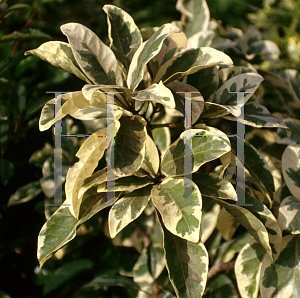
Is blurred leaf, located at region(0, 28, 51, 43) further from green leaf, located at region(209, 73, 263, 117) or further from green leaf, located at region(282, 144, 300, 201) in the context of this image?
green leaf, located at region(282, 144, 300, 201)

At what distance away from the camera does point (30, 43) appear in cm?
90

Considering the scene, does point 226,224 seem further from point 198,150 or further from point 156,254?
point 198,150

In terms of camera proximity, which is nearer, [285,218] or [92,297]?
[285,218]

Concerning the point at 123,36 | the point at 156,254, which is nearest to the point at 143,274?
the point at 156,254

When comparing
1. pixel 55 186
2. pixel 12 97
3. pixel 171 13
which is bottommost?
pixel 55 186

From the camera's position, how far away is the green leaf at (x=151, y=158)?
643mm

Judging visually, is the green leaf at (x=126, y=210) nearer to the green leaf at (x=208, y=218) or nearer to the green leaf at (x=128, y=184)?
the green leaf at (x=128, y=184)

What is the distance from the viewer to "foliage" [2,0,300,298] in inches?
21.7

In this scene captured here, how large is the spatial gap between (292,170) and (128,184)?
438mm

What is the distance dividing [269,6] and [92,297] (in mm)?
1902

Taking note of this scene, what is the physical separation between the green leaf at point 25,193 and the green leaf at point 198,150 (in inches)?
17.5

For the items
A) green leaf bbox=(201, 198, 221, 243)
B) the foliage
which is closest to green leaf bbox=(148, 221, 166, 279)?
the foliage

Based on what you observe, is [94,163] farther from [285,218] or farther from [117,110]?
[285,218]

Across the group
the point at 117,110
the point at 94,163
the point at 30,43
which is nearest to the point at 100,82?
the point at 117,110
